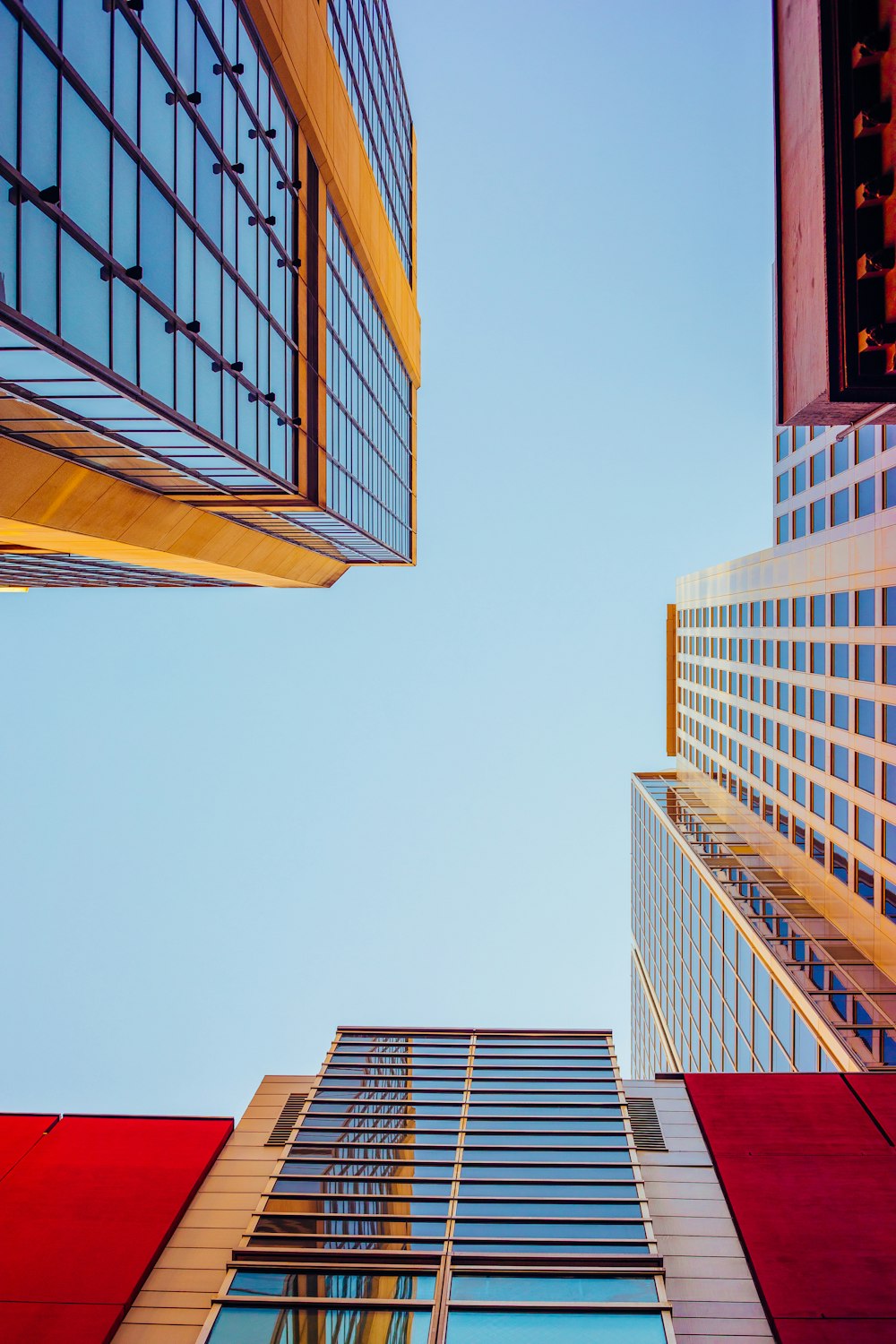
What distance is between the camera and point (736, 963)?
34.1 m

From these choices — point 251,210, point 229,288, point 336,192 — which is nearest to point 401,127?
point 336,192

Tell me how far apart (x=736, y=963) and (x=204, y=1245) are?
1020 inches

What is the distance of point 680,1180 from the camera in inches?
655

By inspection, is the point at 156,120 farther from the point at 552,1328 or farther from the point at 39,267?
the point at 552,1328

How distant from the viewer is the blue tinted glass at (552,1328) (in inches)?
482

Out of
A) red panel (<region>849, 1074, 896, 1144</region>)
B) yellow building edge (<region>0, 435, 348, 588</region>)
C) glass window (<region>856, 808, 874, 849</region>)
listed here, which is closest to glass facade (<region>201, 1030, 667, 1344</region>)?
red panel (<region>849, 1074, 896, 1144</region>)

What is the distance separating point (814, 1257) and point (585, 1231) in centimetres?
409

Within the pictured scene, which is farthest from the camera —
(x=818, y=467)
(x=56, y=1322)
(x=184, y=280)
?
(x=818, y=467)

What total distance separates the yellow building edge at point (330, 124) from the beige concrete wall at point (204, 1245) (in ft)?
98.2

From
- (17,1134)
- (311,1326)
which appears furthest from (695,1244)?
(17,1134)

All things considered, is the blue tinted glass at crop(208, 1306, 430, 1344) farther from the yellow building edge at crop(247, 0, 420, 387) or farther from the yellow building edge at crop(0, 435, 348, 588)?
the yellow building edge at crop(247, 0, 420, 387)

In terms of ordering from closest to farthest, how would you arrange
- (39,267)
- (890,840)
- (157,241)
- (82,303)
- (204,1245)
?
(39,267) → (82,303) → (204,1245) → (157,241) → (890,840)

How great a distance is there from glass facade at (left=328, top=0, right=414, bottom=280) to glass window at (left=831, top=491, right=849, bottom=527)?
27076mm

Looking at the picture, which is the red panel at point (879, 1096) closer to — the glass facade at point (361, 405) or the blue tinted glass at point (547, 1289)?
the blue tinted glass at point (547, 1289)
